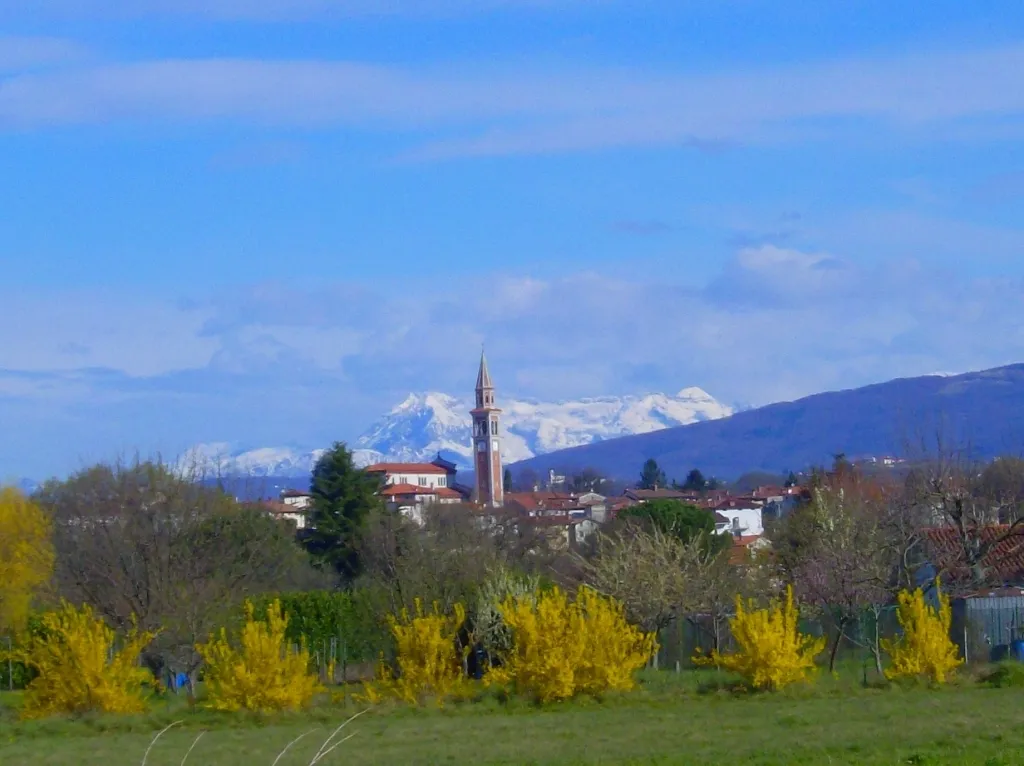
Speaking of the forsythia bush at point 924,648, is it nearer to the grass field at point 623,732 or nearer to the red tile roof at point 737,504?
the grass field at point 623,732

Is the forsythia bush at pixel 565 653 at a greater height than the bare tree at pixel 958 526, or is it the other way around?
the bare tree at pixel 958 526

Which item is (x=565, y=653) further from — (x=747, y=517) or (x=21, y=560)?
(x=747, y=517)

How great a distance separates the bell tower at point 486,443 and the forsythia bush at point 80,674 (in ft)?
378

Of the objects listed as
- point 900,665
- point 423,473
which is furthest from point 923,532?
point 423,473

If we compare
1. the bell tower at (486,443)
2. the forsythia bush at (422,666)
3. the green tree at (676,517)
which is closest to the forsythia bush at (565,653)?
the forsythia bush at (422,666)

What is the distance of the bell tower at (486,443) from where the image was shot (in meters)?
149

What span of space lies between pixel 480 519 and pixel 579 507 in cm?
4860

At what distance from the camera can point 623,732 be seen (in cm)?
1805

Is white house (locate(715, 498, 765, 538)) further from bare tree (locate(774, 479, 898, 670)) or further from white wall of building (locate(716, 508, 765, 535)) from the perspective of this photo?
bare tree (locate(774, 479, 898, 670))

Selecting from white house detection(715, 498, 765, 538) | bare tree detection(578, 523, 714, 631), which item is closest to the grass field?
bare tree detection(578, 523, 714, 631)

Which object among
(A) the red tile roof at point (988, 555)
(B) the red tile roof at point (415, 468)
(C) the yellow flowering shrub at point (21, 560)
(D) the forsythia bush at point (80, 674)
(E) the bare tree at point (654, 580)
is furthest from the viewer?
(B) the red tile roof at point (415, 468)

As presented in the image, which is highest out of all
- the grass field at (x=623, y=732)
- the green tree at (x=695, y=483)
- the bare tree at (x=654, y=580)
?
the green tree at (x=695, y=483)

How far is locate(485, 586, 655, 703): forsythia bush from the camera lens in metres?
22.3

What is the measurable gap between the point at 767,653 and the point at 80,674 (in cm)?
1111
